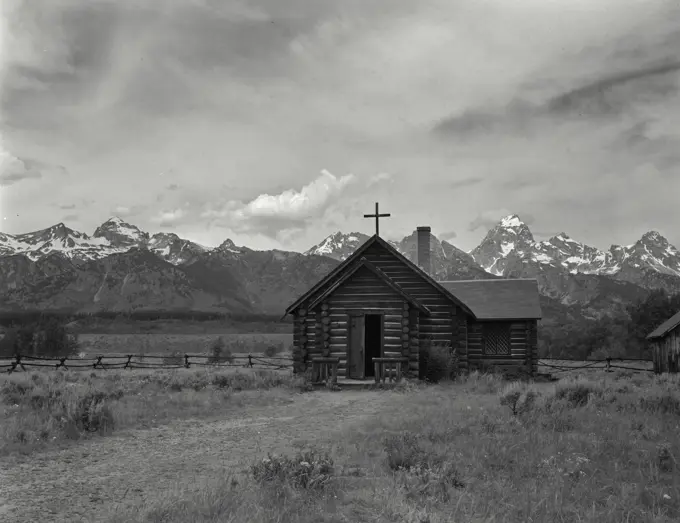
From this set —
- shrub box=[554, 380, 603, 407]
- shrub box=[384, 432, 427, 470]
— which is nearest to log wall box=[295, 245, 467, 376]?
shrub box=[554, 380, 603, 407]

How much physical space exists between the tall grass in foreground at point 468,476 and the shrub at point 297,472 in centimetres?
2

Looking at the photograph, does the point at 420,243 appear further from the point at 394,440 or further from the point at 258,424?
the point at 394,440

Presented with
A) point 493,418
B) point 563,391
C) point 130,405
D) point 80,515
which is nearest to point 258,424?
point 130,405

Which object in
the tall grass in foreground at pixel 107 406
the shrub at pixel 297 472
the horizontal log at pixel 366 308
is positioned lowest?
the tall grass in foreground at pixel 107 406

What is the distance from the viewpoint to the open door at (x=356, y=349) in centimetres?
2197

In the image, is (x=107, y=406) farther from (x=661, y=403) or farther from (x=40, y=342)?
(x=40, y=342)

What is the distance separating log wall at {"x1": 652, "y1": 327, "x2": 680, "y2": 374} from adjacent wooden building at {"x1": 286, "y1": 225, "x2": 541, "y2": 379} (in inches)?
254

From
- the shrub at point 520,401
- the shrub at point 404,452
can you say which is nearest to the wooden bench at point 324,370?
the shrub at point 520,401

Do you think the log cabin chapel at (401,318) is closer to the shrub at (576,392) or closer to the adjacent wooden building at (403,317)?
the adjacent wooden building at (403,317)

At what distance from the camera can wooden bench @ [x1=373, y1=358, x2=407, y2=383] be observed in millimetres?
20516

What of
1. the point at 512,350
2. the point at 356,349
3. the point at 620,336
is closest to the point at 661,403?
the point at 356,349

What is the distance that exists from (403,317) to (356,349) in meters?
2.20

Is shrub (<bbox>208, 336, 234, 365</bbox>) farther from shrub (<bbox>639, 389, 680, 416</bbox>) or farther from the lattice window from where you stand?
shrub (<bbox>639, 389, 680, 416</bbox>)

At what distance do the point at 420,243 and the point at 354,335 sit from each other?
9.09 meters
